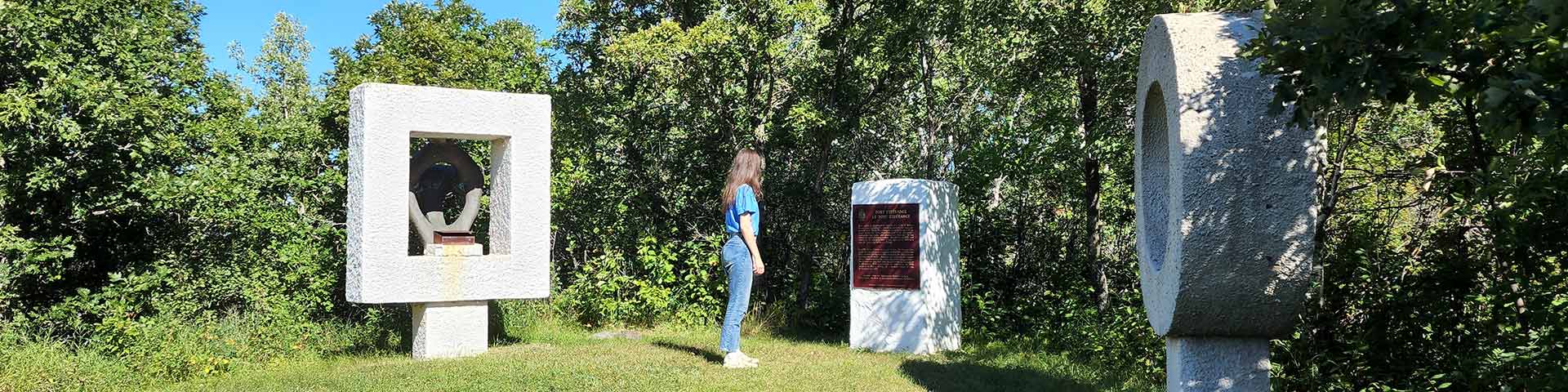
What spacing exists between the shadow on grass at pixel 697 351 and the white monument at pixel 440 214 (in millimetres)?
1076

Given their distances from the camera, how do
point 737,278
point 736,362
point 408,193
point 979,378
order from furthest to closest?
point 408,193 → point 979,378 → point 736,362 → point 737,278

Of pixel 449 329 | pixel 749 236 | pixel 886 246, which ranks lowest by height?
pixel 449 329

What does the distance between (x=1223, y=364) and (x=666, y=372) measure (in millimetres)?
3248

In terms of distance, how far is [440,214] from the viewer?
8242 millimetres

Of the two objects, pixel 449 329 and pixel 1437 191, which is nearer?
pixel 1437 191

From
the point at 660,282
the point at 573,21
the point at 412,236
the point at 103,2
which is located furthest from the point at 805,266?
the point at 103,2

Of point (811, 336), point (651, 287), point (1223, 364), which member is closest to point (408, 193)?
point (651, 287)

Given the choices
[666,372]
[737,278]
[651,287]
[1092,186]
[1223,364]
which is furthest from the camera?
[651,287]

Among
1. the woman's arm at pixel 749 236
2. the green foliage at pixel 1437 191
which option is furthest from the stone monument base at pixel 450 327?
the green foliage at pixel 1437 191

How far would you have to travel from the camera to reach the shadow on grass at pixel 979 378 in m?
6.30

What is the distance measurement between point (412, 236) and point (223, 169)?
232 centimetres

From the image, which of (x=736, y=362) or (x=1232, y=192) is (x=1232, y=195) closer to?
(x=1232, y=192)

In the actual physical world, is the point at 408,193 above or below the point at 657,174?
below

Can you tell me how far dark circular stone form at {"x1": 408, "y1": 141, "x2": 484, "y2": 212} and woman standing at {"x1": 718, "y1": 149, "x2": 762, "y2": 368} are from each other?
292 centimetres
